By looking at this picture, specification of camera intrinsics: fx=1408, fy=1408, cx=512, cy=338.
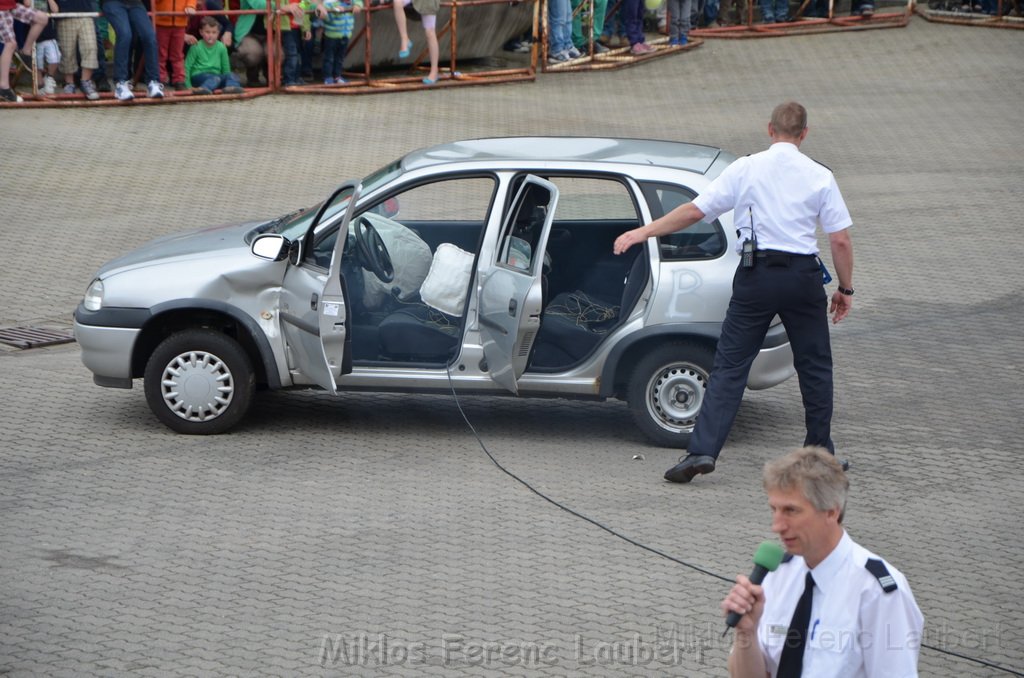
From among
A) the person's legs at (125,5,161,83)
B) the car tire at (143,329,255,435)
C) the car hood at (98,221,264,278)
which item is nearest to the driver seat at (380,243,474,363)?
the car tire at (143,329,255,435)

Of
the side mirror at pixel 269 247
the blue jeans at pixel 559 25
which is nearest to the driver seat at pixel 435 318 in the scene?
the side mirror at pixel 269 247

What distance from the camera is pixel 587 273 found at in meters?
8.65

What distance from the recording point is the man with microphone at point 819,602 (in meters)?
3.49

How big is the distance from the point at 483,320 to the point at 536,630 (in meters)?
2.54

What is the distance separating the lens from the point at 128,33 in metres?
16.4

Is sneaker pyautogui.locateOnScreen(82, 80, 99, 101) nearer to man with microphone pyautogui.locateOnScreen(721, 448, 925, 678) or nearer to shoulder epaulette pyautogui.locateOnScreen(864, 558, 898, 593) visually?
man with microphone pyautogui.locateOnScreen(721, 448, 925, 678)

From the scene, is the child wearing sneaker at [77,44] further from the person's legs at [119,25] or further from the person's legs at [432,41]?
the person's legs at [432,41]

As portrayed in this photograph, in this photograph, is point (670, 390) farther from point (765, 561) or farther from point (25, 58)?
point (25, 58)

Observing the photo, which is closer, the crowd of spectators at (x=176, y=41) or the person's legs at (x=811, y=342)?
the person's legs at (x=811, y=342)

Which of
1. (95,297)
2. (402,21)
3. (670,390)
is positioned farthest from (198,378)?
(402,21)

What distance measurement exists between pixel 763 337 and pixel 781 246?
0.49 meters

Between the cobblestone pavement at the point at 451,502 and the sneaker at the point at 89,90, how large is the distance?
8.15ft

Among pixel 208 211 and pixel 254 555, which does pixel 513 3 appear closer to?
pixel 208 211

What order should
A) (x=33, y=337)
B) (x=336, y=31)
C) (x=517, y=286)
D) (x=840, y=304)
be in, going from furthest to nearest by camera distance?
(x=336, y=31), (x=33, y=337), (x=517, y=286), (x=840, y=304)
